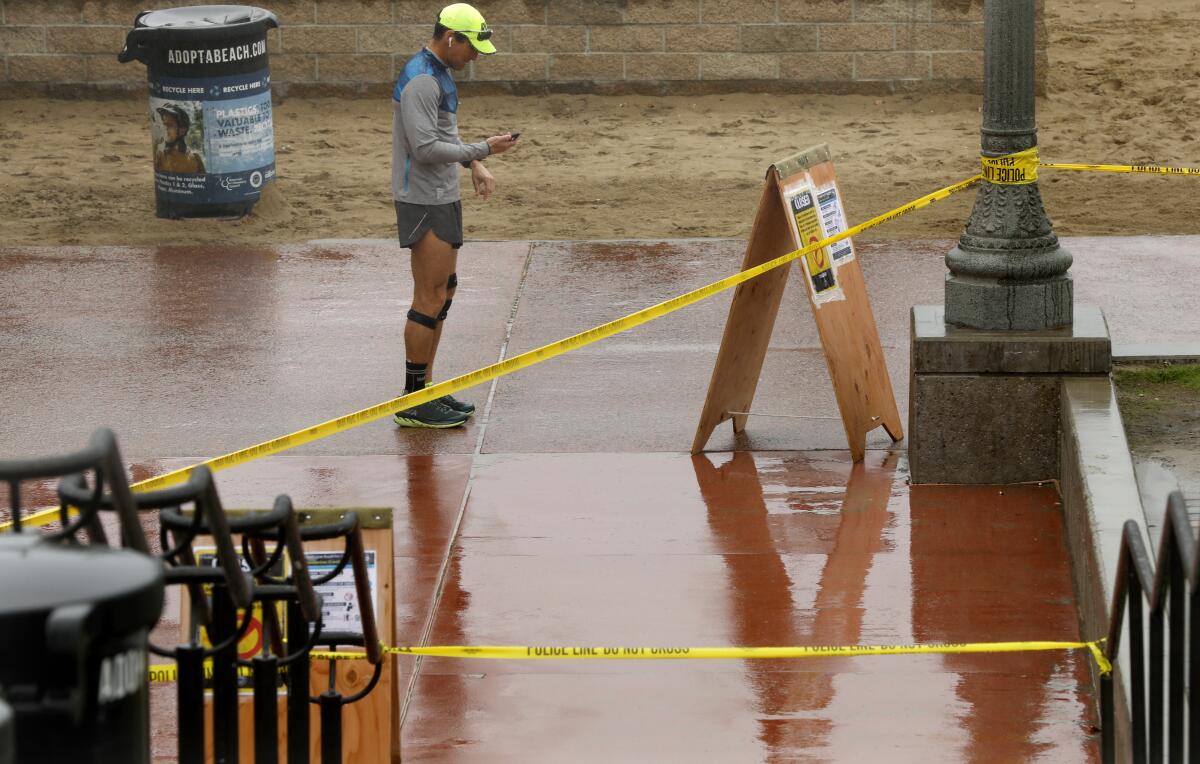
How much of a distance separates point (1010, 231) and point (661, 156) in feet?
29.1

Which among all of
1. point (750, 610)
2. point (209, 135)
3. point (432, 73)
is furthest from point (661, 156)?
point (750, 610)

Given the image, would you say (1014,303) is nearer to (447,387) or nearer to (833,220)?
(833,220)

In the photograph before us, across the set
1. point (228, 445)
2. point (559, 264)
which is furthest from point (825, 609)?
point (559, 264)

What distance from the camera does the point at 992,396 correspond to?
737 centimetres

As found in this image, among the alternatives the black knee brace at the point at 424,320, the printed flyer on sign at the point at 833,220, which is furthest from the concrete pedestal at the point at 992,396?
the black knee brace at the point at 424,320

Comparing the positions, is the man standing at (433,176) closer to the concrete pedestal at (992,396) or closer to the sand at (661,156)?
the concrete pedestal at (992,396)

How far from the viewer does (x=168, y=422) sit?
8.73 metres

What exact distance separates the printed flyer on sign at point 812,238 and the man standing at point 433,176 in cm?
139

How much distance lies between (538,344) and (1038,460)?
11.0 feet

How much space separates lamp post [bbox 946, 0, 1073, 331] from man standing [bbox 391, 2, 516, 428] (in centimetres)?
219

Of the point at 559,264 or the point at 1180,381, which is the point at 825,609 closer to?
the point at 1180,381

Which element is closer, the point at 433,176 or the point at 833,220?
the point at 833,220

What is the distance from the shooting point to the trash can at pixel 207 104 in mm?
13320

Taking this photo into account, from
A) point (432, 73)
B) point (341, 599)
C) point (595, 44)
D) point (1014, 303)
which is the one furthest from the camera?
point (595, 44)
